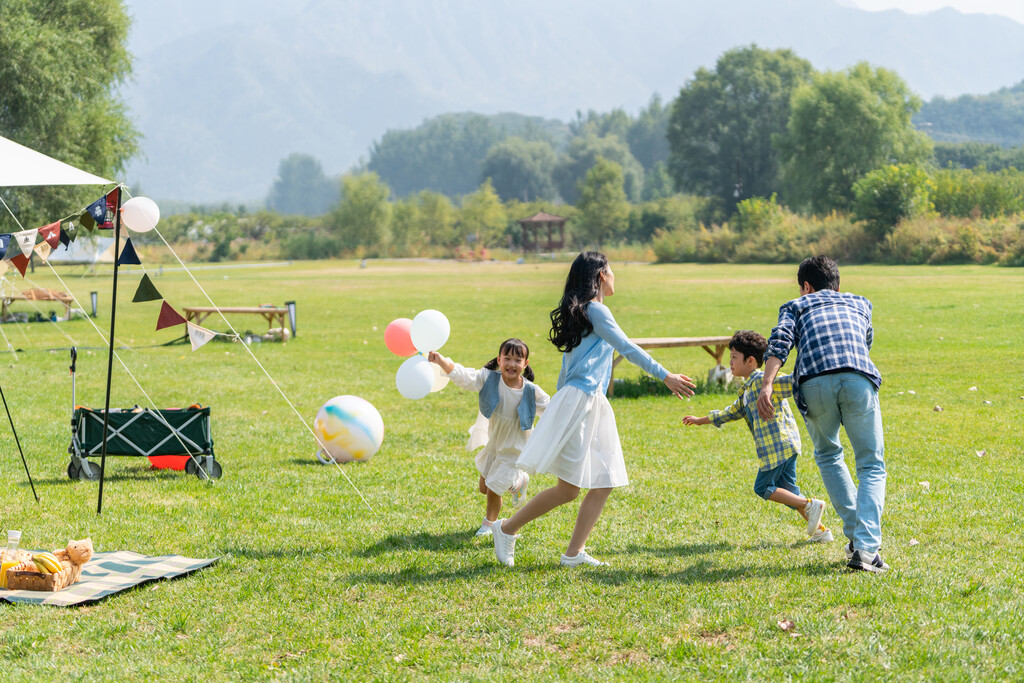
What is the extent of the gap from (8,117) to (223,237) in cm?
5655

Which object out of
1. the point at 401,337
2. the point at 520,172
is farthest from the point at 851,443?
the point at 520,172

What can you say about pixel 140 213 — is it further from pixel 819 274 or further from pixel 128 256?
pixel 819 274

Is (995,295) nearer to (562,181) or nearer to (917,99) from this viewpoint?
(917,99)

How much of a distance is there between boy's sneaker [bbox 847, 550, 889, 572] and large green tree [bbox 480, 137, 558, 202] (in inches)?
6378

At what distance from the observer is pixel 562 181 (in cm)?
16575

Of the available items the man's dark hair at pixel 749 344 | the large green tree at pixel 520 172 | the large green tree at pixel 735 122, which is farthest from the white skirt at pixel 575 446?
the large green tree at pixel 520 172

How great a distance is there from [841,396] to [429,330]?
8.38 ft

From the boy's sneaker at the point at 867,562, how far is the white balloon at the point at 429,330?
9.22ft

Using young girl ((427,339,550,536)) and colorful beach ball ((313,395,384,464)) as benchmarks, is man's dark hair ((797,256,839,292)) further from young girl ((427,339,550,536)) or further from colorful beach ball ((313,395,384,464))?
colorful beach ball ((313,395,384,464))

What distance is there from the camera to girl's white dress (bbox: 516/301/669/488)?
518cm

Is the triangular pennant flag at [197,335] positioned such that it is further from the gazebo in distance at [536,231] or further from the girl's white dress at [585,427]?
the gazebo in distance at [536,231]

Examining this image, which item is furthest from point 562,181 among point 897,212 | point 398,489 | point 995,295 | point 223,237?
point 398,489

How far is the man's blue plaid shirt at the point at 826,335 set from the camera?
5098 mm

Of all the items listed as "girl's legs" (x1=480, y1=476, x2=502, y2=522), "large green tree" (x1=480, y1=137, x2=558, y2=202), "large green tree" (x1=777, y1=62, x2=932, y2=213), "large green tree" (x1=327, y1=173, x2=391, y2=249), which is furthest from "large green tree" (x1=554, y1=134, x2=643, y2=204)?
"girl's legs" (x1=480, y1=476, x2=502, y2=522)
